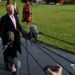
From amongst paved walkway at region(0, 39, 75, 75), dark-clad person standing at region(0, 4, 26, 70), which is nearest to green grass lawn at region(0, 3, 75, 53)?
paved walkway at region(0, 39, 75, 75)

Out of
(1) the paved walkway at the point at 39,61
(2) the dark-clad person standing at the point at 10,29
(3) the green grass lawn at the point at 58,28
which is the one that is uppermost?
(2) the dark-clad person standing at the point at 10,29

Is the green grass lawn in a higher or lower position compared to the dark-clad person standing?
lower

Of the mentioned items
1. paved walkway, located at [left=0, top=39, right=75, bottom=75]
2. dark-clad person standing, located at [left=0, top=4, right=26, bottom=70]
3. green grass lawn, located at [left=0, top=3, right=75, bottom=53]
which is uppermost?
dark-clad person standing, located at [left=0, top=4, right=26, bottom=70]

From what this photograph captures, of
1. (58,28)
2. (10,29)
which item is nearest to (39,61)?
(10,29)

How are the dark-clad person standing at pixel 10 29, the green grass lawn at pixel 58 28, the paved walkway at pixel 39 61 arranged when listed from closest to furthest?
1. the dark-clad person standing at pixel 10 29
2. the paved walkway at pixel 39 61
3. the green grass lawn at pixel 58 28

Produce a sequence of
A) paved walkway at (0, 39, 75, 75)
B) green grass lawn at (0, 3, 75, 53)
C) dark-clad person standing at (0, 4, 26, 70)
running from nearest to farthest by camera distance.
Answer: dark-clad person standing at (0, 4, 26, 70) < paved walkway at (0, 39, 75, 75) < green grass lawn at (0, 3, 75, 53)

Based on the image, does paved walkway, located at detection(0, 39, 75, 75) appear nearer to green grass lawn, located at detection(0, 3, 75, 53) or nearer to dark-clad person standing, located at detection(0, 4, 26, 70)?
dark-clad person standing, located at detection(0, 4, 26, 70)

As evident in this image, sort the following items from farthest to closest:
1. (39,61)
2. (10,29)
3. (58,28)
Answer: (58,28), (39,61), (10,29)

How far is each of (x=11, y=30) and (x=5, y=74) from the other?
990 mm

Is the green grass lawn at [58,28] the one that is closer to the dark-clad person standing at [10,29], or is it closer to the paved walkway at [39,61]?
the paved walkway at [39,61]

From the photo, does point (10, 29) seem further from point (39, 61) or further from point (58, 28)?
point (58, 28)


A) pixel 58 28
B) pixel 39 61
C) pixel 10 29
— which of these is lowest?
pixel 58 28

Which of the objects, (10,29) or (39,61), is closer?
(10,29)

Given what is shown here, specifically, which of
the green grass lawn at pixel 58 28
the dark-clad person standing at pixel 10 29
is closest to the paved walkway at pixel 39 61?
the dark-clad person standing at pixel 10 29
